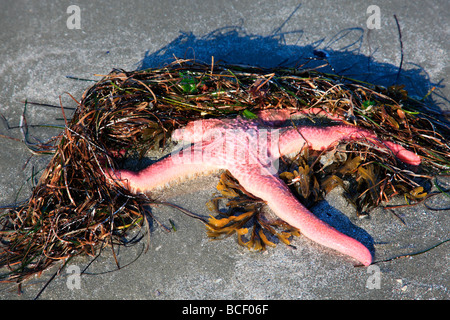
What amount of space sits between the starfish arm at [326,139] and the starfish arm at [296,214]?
0.39 meters

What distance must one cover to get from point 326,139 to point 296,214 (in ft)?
2.82

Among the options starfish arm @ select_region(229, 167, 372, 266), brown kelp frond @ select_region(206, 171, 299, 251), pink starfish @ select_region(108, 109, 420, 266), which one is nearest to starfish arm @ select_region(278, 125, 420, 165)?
pink starfish @ select_region(108, 109, 420, 266)

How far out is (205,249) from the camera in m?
3.00

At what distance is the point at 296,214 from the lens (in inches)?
114

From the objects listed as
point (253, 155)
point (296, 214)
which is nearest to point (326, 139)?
point (253, 155)

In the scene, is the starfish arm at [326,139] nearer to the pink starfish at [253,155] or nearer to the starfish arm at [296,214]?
the pink starfish at [253,155]

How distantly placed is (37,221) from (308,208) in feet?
8.08

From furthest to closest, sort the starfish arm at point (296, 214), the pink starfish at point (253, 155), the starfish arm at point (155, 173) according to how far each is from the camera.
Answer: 1. the starfish arm at point (155, 173)
2. the pink starfish at point (253, 155)
3. the starfish arm at point (296, 214)

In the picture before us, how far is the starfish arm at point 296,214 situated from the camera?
111 inches

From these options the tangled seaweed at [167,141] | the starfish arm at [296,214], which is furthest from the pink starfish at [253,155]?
the tangled seaweed at [167,141]

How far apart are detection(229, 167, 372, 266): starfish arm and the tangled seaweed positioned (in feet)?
0.38

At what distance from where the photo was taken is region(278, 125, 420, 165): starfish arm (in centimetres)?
324

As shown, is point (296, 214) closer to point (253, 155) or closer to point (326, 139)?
point (253, 155)
